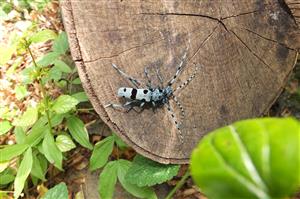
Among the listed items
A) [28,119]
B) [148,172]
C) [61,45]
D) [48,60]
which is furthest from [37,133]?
[148,172]

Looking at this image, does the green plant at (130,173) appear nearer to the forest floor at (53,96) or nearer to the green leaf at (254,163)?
the forest floor at (53,96)

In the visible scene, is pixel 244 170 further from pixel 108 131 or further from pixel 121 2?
pixel 108 131

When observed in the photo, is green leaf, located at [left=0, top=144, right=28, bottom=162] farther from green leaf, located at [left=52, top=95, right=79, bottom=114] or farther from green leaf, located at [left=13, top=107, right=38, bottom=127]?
green leaf, located at [left=52, top=95, right=79, bottom=114]

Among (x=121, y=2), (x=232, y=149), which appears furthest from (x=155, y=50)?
(x=232, y=149)

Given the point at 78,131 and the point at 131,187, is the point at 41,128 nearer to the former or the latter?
the point at 78,131

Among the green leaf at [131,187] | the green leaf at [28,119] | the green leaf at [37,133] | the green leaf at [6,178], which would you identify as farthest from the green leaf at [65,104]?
the green leaf at [6,178]

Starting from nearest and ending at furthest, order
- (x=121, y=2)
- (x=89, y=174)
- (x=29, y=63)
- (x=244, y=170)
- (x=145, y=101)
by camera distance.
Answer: (x=244, y=170), (x=121, y=2), (x=145, y=101), (x=89, y=174), (x=29, y=63)
